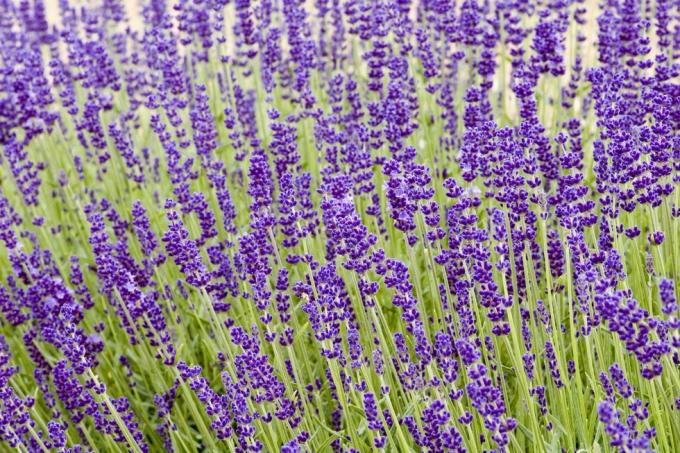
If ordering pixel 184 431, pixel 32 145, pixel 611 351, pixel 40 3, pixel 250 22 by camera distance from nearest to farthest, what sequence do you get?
pixel 611 351
pixel 184 431
pixel 250 22
pixel 32 145
pixel 40 3

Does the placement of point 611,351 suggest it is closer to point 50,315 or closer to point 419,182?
point 419,182

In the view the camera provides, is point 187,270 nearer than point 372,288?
No

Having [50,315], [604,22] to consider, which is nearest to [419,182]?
[50,315]

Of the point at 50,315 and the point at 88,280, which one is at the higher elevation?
the point at 50,315

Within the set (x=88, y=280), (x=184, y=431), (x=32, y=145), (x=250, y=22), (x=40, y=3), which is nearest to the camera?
(x=184, y=431)

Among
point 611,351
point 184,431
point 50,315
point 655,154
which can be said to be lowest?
point 184,431

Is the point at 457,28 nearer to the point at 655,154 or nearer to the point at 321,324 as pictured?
the point at 655,154
